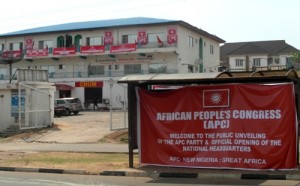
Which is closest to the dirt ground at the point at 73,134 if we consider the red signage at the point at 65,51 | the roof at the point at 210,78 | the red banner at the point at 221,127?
the red banner at the point at 221,127

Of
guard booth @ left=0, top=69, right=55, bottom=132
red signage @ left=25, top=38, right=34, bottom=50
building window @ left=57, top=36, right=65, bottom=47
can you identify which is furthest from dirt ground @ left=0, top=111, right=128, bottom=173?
red signage @ left=25, top=38, right=34, bottom=50

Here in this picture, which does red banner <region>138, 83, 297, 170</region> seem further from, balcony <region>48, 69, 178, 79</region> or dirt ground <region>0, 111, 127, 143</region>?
balcony <region>48, 69, 178, 79</region>

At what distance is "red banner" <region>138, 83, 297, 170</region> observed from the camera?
1243 centimetres

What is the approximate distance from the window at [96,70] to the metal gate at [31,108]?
3311 centimetres

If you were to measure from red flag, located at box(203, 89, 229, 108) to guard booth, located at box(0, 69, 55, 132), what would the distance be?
18.6 metres

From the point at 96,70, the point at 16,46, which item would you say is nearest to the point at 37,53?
the point at 16,46

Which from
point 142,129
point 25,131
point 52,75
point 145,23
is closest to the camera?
point 142,129

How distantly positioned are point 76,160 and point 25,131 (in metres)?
13.6

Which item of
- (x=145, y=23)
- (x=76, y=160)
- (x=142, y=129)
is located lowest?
(x=76, y=160)

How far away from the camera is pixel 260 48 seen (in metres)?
103

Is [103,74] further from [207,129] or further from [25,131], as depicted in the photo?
[207,129]

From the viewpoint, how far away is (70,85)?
63812mm

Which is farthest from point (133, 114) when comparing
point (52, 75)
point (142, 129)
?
point (52, 75)

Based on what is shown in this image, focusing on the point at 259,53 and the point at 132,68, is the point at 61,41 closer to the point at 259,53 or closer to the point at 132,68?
the point at 132,68
